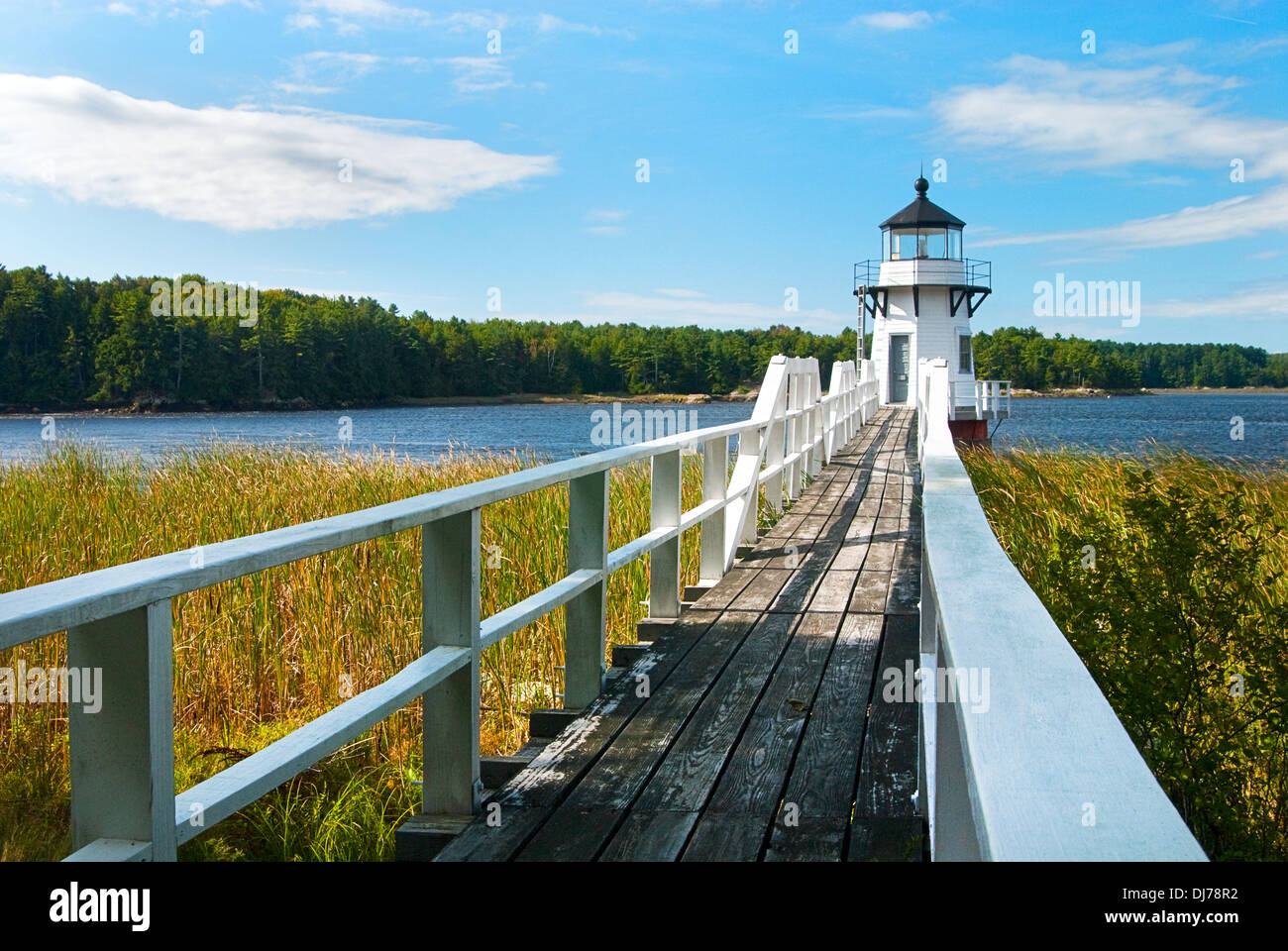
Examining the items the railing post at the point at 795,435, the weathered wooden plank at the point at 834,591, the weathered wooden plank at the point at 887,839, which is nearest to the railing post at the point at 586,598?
the weathered wooden plank at the point at 887,839

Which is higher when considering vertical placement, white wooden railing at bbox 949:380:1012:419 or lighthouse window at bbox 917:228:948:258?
lighthouse window at bbox 917:228:948:258

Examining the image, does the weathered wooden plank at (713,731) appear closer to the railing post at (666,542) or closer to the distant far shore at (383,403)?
the railing post at (666,542)

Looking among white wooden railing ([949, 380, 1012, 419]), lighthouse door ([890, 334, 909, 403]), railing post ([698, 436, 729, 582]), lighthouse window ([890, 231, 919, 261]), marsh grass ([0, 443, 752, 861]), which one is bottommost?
marsh grass ([0, 443, 752, 861])

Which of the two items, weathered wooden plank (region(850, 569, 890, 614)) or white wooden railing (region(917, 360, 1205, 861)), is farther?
weathered wooden plank (region(850, 569, 890, 614))

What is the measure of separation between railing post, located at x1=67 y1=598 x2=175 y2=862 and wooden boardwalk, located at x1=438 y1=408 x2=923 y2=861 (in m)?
1.20

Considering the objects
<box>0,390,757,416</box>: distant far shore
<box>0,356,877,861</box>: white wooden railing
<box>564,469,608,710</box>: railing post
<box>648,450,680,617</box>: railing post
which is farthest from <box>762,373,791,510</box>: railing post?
<box>0,390,757,416</box>: distant far shore

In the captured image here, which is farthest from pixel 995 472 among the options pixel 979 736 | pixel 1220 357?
pixel 1220 357

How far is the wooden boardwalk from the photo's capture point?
3000mm

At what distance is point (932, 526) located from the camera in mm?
2365

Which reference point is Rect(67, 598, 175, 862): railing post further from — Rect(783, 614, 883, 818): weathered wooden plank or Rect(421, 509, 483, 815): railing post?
Rect(783, 614, 883, 818): weathered wooden plank

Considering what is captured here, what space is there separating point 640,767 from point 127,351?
85013 mm

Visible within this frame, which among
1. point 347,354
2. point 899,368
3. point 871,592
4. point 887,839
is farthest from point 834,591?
point 347,354

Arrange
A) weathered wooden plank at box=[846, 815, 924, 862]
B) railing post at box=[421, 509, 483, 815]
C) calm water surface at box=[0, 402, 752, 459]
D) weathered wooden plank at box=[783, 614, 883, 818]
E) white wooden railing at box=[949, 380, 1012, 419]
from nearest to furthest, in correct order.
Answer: weathered wooden plank at box=[846, 815, 924, 862] < railing post at box=[421, 509, 483, 815] < weathered wooden plank at box=[783, 614, 883, 818] < white wooden railing at box=[949, 380, 1012, 419] < calm water surface at box=[0, 402, 752, 459]
